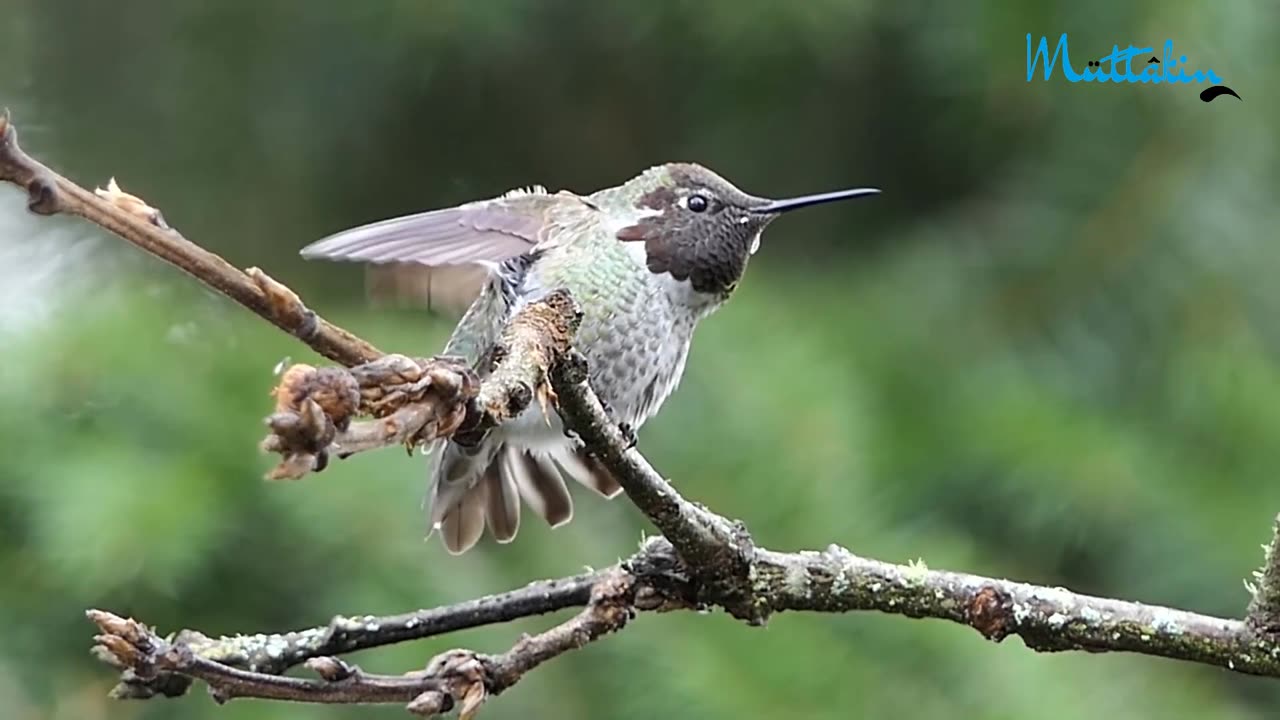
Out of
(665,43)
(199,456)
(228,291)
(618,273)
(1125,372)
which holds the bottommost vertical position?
(228,291)

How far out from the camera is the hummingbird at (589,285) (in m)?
1.51

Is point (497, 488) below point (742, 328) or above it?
below

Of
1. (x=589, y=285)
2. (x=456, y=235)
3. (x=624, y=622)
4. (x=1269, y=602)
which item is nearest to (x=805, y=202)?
(x=589, y=285)

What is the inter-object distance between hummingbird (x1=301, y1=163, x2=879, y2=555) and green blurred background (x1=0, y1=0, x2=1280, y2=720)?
0.07 m

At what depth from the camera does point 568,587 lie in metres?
1.03

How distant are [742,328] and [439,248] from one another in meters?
0.58

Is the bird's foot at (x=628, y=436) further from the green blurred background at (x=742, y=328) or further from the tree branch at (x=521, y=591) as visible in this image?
the green blurred background at (x=742, y=328)

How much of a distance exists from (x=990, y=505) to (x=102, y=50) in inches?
59.4

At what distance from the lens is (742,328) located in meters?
1.88

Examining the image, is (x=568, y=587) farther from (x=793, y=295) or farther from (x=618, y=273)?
(x=793, y=295)

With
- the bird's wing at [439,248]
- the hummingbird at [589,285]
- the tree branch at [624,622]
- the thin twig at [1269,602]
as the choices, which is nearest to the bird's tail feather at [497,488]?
the hummingbird at [589,285]

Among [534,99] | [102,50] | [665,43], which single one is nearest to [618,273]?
[665,43]

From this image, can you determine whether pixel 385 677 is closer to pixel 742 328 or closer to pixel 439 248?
pixel 439 248

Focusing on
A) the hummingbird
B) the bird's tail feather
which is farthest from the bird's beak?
the bird's tail feather
